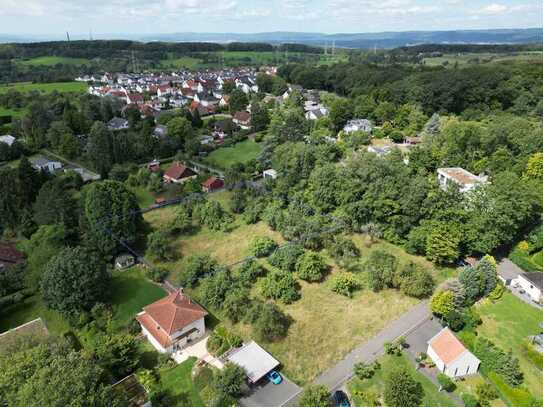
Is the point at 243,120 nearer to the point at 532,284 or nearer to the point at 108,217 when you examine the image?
the point at 108,217

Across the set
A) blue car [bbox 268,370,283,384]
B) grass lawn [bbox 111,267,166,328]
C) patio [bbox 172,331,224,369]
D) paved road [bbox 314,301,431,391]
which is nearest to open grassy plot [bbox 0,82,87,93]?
grass lawn [bbox 111,267,166,328]

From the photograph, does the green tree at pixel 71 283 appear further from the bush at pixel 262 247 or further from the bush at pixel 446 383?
the bush at pixel 446 383

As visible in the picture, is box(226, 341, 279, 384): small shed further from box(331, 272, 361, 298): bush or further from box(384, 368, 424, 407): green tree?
box(331, 272, 361, 298): bush

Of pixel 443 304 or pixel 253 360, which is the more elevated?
pixel 443 304

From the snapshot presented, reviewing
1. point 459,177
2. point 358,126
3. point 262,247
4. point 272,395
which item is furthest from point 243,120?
point 272,395

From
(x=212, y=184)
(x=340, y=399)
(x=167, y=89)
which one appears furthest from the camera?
(x=167, y=89)

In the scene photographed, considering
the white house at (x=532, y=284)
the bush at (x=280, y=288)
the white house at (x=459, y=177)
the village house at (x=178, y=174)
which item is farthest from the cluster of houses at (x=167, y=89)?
the white house at (x=532, y=284)

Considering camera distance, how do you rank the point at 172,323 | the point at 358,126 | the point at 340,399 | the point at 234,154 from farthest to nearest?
the point at 358,126, the point at 234,154, the point at 172,323, the point at 340,399

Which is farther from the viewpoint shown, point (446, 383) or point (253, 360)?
point (253, 360)
